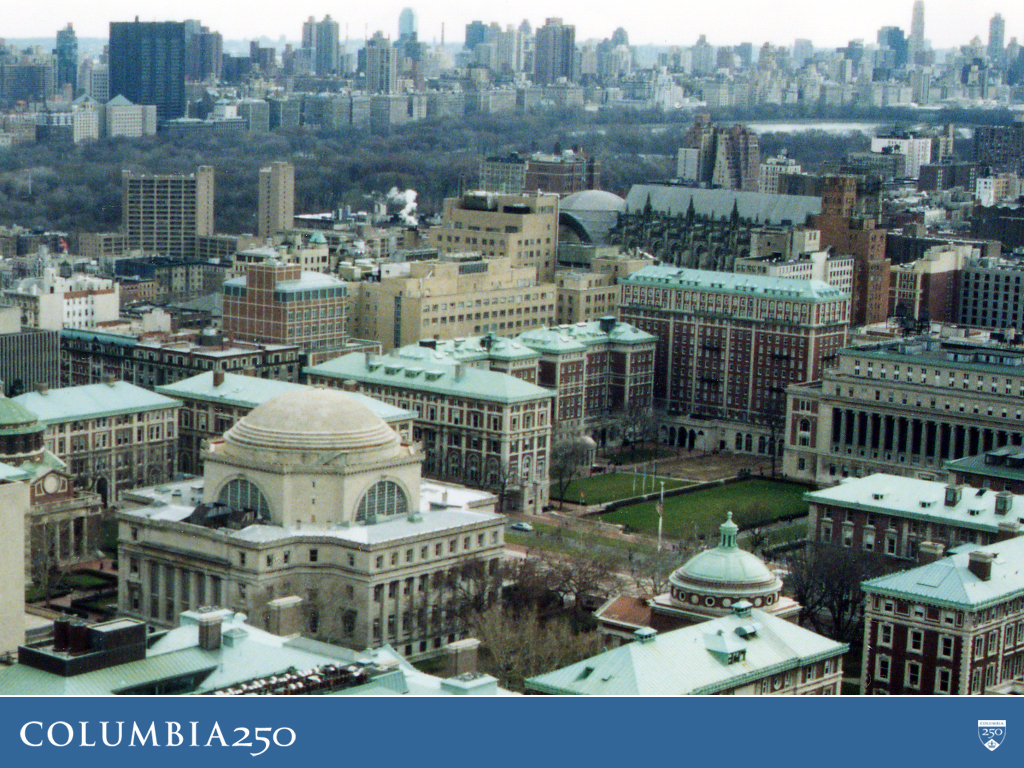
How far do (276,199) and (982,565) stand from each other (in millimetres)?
128497

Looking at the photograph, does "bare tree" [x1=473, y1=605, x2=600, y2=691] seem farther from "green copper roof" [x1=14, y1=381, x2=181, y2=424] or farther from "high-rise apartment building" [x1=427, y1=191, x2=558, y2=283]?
"high-rise apartment building" [x1=427, y1=191, x2=558, y2=283]

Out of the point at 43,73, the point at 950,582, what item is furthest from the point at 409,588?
the point at 43,73

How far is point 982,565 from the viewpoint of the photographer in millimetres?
50500

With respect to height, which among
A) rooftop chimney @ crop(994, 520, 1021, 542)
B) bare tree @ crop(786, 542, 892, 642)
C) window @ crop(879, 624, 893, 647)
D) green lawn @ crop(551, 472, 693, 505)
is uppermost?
rooftop chimney @ crop(994, 520, 1021, 542)

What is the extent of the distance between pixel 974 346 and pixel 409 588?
37528 mm

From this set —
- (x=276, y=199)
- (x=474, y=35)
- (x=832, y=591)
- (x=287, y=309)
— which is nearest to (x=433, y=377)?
(x=287, y=309)

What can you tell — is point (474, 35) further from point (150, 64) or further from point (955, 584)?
point (955, 584)

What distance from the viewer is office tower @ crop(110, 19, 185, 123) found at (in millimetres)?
129800

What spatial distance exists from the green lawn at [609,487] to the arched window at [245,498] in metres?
24.2

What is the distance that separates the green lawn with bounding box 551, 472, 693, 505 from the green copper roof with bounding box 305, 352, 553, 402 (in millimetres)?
4518

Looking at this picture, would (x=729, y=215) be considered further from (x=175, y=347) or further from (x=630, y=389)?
(x=175, y=347)

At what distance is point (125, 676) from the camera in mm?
33969

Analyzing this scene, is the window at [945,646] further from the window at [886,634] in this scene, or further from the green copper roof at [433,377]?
the green copper roof at [433,377]

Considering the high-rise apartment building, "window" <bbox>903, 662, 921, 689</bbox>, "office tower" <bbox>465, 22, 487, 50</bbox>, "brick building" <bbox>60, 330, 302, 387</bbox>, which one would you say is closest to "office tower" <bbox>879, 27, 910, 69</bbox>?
the high-rise apartment building
